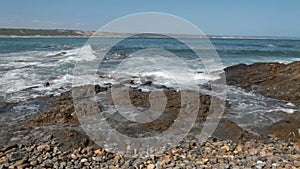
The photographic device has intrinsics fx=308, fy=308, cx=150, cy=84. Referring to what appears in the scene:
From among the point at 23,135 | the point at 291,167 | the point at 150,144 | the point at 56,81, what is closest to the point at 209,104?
the point at 150,144

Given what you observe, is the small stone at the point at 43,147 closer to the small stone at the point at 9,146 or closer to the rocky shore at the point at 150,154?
the rocky shore at the point at 150,154

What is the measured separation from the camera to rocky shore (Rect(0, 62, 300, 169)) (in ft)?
15.9

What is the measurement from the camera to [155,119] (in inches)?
295

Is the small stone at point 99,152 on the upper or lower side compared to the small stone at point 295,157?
lower

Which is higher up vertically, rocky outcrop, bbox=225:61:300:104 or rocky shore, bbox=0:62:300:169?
rocky outcrop, bbox=225:61:300:104

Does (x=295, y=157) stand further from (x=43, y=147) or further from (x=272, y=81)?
(x=272, y=81)

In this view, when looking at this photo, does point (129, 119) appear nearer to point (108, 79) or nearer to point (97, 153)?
point (97, 153)

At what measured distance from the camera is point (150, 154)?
17.3 ft

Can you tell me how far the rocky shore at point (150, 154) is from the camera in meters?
4.85

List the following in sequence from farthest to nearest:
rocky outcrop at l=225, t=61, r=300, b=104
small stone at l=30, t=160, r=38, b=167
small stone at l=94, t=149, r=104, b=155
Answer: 1. rocky outcrop at l=225, t=61, r=300, b=104
2. small stone at l=94, t=149, r=104, b=155
3. small stone at l=30, t=160, r=38, b=167

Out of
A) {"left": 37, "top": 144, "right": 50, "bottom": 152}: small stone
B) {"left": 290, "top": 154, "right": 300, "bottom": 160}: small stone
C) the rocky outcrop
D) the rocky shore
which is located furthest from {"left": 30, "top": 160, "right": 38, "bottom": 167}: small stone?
the rocky outcrop

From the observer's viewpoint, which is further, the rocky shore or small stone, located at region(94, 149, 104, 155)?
small stone, located at region(94, 149, 104, 155)

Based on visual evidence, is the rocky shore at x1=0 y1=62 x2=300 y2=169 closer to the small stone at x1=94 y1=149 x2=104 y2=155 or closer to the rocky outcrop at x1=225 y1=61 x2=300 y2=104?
the small stone at x1=94 y1=149 x2=104 y2=155

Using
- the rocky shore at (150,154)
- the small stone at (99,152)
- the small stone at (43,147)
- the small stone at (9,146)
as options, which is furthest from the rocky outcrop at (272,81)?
the small stone at (9,146)
